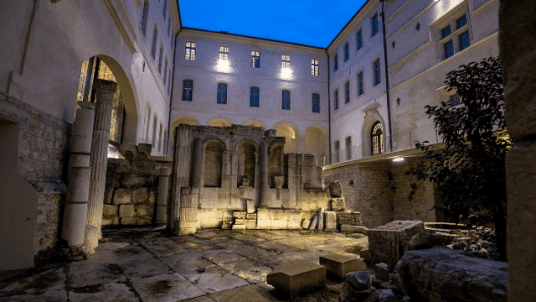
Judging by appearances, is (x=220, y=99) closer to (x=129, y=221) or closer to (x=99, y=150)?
(x=129, y=221)

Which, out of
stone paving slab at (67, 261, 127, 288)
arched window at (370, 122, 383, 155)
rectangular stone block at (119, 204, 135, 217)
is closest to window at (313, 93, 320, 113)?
arched window at (370, 122, 383, 155)

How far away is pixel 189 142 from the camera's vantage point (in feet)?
31.2

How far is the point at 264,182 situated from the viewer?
1000 cm

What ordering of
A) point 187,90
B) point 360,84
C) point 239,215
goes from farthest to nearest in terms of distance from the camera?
point 187,90, point 360,84, point 239,215

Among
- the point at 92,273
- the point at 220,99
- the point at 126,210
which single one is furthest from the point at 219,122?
the point at 92,273

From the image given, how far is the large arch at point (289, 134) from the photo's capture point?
24562 mm

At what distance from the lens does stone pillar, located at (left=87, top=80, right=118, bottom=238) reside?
252 inches

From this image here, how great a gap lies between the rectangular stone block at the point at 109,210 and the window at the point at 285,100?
18.2 m

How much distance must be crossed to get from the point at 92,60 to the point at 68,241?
11787 millimetres

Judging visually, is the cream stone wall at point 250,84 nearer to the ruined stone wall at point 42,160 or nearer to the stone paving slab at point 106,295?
the ruined stone wall at point 42,160

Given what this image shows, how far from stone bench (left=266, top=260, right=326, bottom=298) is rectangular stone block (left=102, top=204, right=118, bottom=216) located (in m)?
7.39

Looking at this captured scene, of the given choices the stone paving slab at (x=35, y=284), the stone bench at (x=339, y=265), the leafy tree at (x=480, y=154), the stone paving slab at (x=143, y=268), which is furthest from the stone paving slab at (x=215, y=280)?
the leafy tree at (x=480, y=154)

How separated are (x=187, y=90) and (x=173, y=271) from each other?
2101 cm

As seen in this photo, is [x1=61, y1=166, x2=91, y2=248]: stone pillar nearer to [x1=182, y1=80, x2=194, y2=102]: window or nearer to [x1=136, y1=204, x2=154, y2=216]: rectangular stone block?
[x1=136, y1=204, x2=154, y2=216]: rectangular stone block
